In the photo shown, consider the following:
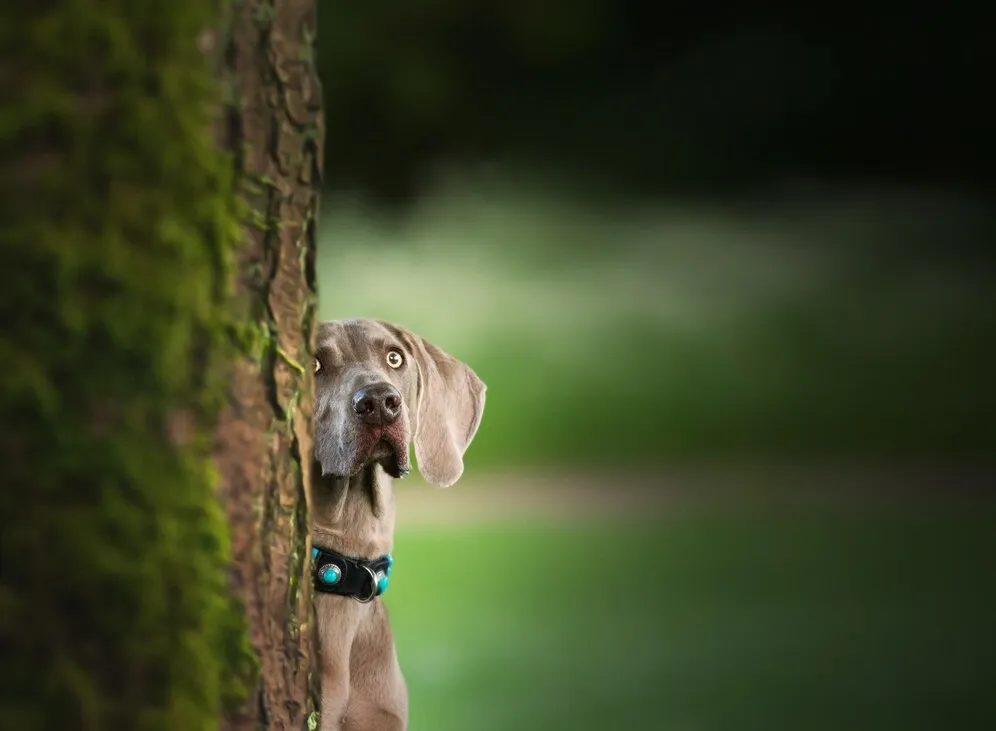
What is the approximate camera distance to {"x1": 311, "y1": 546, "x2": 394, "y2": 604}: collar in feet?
5.08

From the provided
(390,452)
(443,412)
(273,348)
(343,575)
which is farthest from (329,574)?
(273,348)

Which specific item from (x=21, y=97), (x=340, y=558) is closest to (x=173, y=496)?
(x=21, y=97)

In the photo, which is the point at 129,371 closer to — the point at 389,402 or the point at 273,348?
the point at 273,348

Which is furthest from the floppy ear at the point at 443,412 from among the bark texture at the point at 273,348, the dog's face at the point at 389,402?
the bark texture at the point at 273,348

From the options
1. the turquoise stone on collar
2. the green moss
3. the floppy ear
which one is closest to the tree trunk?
the green moss

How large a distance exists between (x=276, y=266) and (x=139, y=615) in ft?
1.16

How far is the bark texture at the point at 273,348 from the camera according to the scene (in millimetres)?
1042

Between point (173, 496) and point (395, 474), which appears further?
point (395, 474)

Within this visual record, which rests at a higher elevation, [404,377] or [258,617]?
[404,377]

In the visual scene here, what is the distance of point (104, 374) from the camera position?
37.1 inches

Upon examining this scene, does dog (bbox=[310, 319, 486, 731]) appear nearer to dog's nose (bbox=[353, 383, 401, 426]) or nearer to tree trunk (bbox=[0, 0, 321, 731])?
dog's nose (bbox=[353, 383, 401, 426])

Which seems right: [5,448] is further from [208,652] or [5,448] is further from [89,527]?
[208,652]

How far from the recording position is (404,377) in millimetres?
1712

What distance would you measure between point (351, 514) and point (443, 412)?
255mm
